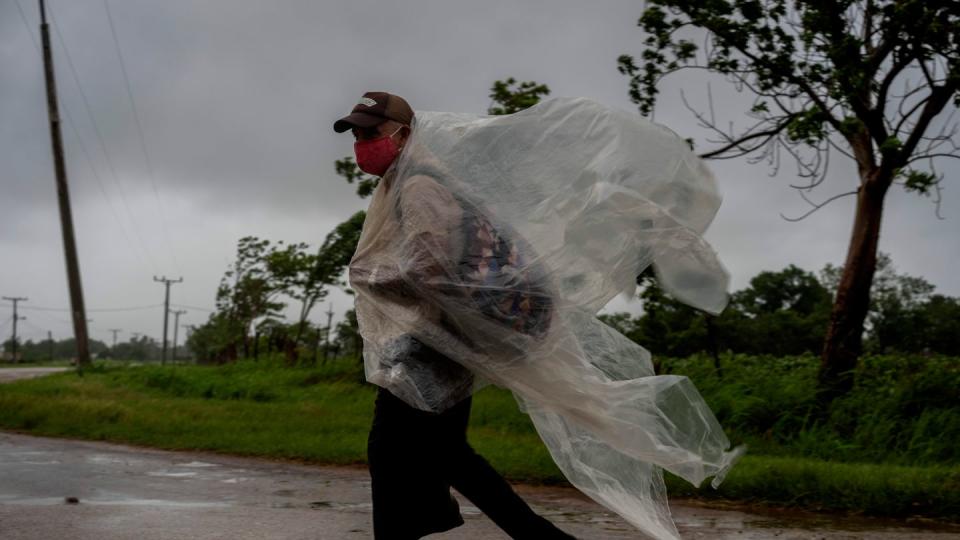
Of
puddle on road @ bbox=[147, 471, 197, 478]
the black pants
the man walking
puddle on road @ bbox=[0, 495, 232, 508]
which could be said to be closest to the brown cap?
the man walking

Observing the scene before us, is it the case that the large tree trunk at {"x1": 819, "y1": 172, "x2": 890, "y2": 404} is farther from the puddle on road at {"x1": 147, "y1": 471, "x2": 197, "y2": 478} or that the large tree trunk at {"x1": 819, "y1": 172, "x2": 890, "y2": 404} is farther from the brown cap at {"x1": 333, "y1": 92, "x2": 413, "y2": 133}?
the brown cap at {"x1": 333, "y1": 92, "x2": 413, "y2": 133}

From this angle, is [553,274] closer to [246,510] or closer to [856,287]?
[246,510]

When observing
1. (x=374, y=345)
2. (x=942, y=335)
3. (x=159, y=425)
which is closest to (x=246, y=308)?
(x=159, y=425)

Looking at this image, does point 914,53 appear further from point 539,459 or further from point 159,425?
point 159,425

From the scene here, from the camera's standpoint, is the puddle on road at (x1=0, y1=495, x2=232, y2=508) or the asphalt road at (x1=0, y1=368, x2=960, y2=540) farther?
the puddle on road at (x1=0, y1=495, x2=232, y2=508)

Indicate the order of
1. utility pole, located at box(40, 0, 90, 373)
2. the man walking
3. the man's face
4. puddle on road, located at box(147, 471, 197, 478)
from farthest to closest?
utility pole, located at box(40, 0, 90, 373) → puddle on road, located at box(147, 471, 197, 478) → the man's face → the man walking

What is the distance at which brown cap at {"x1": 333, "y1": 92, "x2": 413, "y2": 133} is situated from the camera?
128 inches

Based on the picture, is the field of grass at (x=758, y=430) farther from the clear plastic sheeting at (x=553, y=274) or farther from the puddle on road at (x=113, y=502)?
the clear plastic sheeting at (x=553, y=274)

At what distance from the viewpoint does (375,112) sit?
3.27 meters

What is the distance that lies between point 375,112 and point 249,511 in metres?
2.83

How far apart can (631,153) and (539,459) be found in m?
4.25

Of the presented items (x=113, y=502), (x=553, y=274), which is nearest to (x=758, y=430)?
(x=113, y=502)

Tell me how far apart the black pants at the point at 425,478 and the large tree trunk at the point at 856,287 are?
7814mm

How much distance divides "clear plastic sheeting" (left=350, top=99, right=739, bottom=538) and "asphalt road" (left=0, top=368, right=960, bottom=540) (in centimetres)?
142
